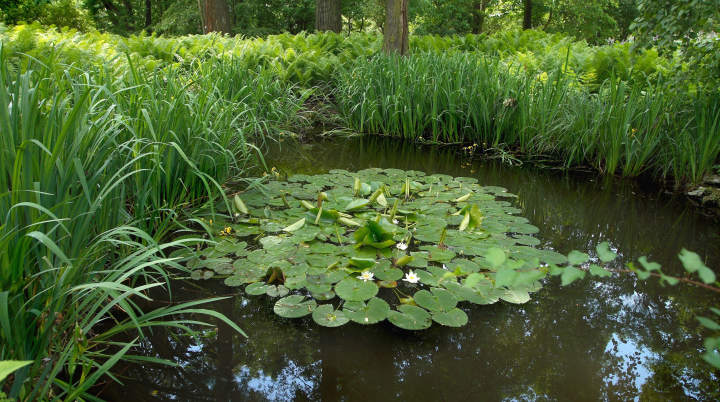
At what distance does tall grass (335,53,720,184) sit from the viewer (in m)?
3.34

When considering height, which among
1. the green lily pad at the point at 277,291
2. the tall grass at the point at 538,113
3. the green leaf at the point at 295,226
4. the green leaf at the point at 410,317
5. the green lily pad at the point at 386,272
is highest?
the tall grass at the point at 538,113

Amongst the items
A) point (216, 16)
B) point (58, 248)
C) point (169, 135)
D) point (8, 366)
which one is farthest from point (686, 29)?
point (216, 16)

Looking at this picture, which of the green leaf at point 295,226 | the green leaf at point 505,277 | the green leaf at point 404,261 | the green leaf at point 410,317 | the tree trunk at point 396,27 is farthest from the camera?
the tree trunk at point 396,27

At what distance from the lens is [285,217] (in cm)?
257

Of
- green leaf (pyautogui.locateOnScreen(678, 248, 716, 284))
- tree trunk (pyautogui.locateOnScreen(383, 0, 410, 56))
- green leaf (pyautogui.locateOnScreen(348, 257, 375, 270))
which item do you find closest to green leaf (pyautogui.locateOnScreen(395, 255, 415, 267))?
green leaf (pyautogui.locateOnScreen(348, 257, 375, 270))

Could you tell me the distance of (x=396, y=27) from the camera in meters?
5.84

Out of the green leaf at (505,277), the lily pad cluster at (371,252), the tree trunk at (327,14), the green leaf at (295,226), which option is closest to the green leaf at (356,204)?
the lily pad cluster at (371,252)

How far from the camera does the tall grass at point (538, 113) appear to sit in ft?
11.0

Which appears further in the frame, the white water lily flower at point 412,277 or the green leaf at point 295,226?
the green leaf at point 295,226

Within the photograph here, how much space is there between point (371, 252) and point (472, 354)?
0.73m

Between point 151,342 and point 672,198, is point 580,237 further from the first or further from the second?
point 151,342

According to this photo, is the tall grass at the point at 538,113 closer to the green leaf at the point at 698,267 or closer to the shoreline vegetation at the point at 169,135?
the shoreline vegetation at the point at 169,135

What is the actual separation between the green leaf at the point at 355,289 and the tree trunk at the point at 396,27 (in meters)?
4.53

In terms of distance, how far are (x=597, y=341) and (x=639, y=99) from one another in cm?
263
